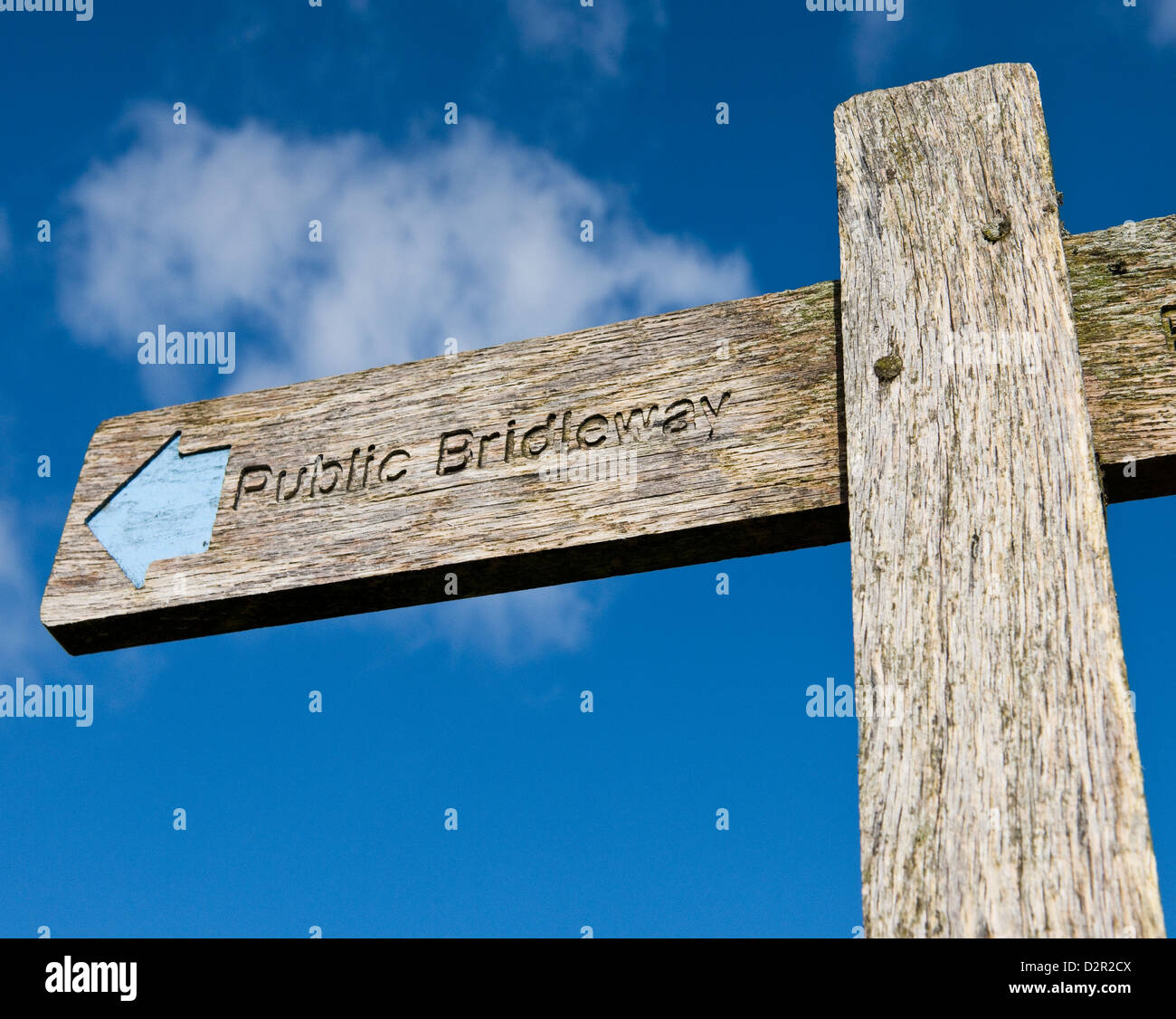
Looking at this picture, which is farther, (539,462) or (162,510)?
(162,510)

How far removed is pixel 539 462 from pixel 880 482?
540 millimetres

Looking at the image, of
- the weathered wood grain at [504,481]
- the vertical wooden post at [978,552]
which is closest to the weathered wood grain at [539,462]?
the weathered wood grain at [504,481]

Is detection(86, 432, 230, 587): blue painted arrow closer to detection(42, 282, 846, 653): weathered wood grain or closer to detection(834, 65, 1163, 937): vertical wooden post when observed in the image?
detection(42, 282, 846, 653): weathered wood grain

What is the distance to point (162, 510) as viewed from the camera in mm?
1898

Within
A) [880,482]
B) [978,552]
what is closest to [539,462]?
[880,482]

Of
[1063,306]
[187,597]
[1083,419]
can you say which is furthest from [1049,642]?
[187,597]

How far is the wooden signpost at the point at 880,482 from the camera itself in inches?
44.2

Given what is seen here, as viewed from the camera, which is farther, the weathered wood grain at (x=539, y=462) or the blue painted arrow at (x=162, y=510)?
the blue painted arrow at (x=162, y=510)
